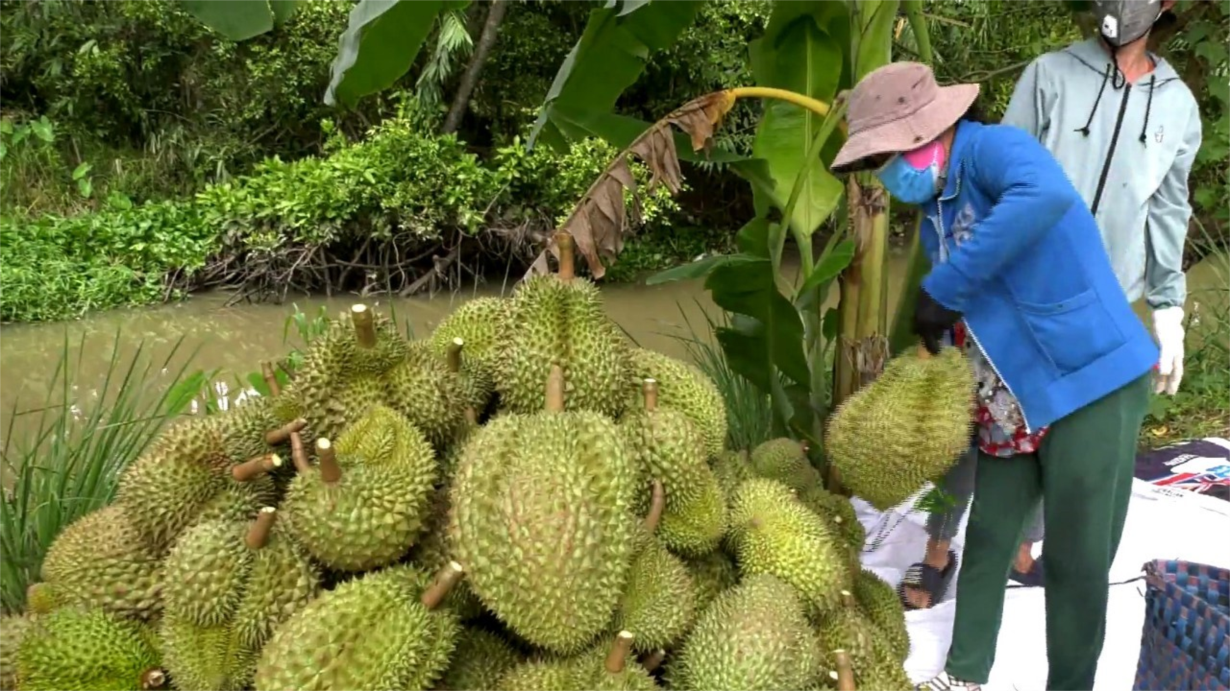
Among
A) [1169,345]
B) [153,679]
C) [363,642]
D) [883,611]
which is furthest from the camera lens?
[1169,345]

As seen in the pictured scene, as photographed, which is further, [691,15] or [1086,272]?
[691,15]

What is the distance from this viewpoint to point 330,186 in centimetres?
662

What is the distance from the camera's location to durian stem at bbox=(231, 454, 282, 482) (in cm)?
114

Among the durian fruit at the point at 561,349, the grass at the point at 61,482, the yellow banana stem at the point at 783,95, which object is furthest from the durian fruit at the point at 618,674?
the grass at the point at 61,482

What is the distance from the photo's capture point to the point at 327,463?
1.04m

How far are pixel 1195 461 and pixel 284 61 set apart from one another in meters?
7.84

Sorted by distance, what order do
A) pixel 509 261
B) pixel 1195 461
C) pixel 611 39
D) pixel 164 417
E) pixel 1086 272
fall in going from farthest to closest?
pixel 509 261 < pixel 1195 461 < pixel 164 417 < pixel 611 39 < pixel 1086 272

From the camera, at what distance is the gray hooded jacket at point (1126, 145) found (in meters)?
1.94

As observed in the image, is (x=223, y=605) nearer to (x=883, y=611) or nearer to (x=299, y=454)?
(x=299, y=454)

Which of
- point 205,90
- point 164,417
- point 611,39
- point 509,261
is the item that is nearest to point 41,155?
point 205,90

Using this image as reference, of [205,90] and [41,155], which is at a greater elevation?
[205,90]

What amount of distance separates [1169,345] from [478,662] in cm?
181

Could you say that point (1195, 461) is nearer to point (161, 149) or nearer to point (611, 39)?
point (611, 39)

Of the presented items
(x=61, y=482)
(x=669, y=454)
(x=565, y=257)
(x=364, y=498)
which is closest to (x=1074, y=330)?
(x=669, y=454)
